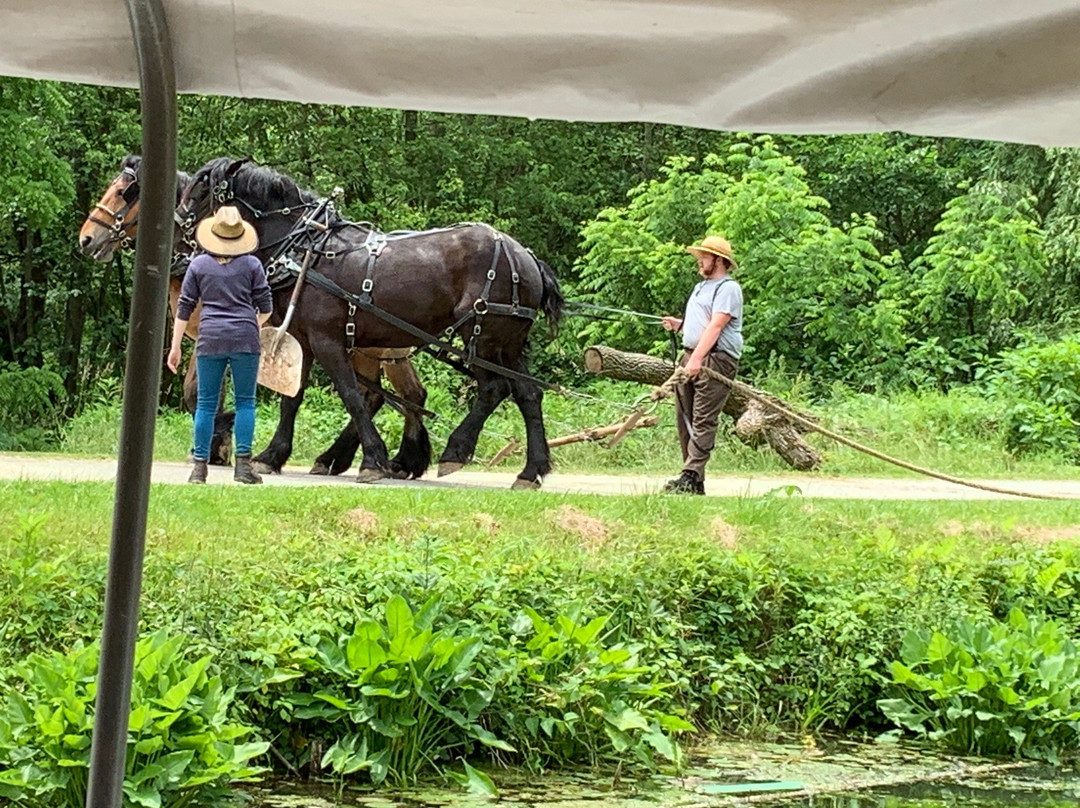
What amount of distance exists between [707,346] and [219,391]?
3307mm

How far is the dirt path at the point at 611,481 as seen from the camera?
39.0ft

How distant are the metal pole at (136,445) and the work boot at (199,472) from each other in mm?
8258

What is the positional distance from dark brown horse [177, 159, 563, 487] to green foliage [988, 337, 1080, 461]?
909 cm

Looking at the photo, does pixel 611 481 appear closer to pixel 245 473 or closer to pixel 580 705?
pixel 245 473

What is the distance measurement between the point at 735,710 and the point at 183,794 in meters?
2.95

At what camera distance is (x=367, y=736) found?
6.60m

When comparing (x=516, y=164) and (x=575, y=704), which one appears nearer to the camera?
(x=575, y=704)

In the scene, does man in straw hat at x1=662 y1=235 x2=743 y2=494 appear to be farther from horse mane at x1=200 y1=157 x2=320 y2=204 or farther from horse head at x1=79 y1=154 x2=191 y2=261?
horse head at x1=79 y1=154 x2=191 y2=261

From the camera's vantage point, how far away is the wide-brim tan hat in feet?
35.3

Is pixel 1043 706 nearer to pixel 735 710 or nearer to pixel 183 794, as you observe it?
pixel 735 710

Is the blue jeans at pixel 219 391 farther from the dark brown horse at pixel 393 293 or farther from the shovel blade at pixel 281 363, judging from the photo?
the dark brown horse at pixel 393 293

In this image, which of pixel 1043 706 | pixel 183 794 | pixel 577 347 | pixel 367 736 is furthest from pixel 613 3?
pixel 577 347

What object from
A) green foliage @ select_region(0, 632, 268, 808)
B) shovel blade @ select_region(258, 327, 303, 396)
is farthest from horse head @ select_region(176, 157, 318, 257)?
green foliage @ select_region(0, 632, 268, 808)

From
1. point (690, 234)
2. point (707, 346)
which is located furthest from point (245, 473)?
point (690, 234)
